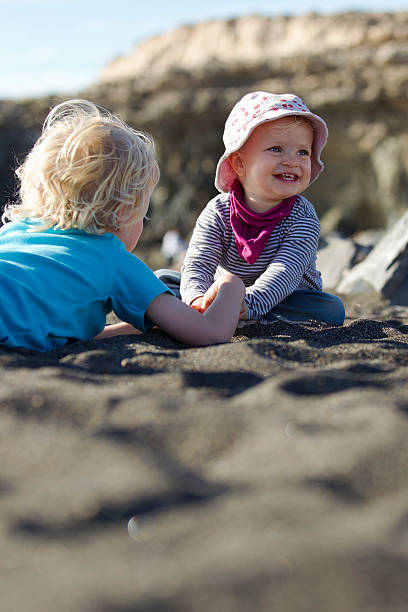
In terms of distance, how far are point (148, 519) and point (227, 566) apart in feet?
0.68

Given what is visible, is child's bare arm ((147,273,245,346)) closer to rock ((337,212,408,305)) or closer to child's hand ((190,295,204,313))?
child's hand ((190,295,204,313))

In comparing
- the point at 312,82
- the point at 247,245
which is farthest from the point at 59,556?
the point at 312,82

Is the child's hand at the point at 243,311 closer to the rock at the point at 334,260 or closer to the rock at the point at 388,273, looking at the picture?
the rock at the point at 388,273

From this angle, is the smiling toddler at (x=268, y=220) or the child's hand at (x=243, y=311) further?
the smiling toddler at (x=268, y=220)

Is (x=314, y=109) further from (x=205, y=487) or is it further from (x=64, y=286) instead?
(x=205, y=487)

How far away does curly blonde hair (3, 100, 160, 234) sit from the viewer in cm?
254

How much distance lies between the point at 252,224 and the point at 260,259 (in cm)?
20

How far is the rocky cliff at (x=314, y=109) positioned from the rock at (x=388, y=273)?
8.75 m

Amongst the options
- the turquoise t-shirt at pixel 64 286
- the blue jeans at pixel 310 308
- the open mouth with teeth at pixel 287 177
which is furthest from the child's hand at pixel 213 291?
the open mouth with teeth at pixel 287 177

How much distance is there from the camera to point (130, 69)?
4047cm

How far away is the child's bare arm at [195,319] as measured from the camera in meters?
2.51

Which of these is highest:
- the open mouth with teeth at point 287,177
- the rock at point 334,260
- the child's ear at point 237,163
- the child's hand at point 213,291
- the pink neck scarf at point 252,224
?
the child's ear at point 237,163

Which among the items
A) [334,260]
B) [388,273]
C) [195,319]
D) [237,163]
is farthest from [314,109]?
[195,319]

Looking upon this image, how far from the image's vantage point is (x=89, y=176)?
2.54m
